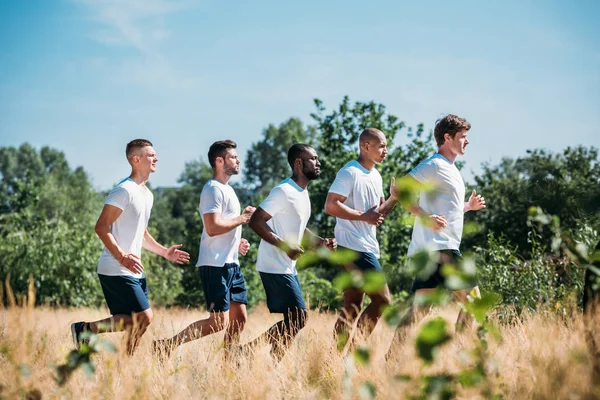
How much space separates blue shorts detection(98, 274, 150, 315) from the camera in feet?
19.6

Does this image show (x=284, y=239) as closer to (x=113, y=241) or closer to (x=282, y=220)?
(x=282, y=220)

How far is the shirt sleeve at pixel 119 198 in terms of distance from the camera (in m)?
6.00

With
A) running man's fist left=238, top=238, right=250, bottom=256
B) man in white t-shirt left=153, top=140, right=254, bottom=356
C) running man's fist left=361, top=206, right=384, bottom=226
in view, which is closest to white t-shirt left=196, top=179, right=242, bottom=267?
man in white t-shirt left=153, top=140, right=254, bottom=356

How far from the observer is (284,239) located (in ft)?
19.8

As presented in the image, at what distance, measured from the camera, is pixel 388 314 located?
104 inches

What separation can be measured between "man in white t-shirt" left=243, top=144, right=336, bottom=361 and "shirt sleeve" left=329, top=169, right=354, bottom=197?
10.0 inches

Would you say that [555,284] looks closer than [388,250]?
Yes

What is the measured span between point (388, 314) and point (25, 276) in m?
19.5

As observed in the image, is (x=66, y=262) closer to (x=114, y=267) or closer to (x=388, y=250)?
(x=388, y=250)

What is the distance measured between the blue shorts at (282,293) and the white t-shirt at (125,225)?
118cm

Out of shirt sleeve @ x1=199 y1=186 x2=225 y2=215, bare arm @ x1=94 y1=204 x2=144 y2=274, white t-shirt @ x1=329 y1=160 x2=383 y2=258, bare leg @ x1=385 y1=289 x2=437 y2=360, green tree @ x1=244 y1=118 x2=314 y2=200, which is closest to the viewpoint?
bare leg @ x1=385 y1=289 x2=437 y2=360

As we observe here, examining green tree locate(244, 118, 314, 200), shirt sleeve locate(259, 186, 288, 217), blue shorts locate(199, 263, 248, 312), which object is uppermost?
green tree locate(244, 118, 314, 200)

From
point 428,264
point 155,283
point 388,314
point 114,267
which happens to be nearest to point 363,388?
point 388,314

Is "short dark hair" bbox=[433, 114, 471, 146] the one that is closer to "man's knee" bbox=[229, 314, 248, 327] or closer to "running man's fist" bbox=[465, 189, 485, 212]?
"running man's fist" bbox=[465, 189, 485, 212]
